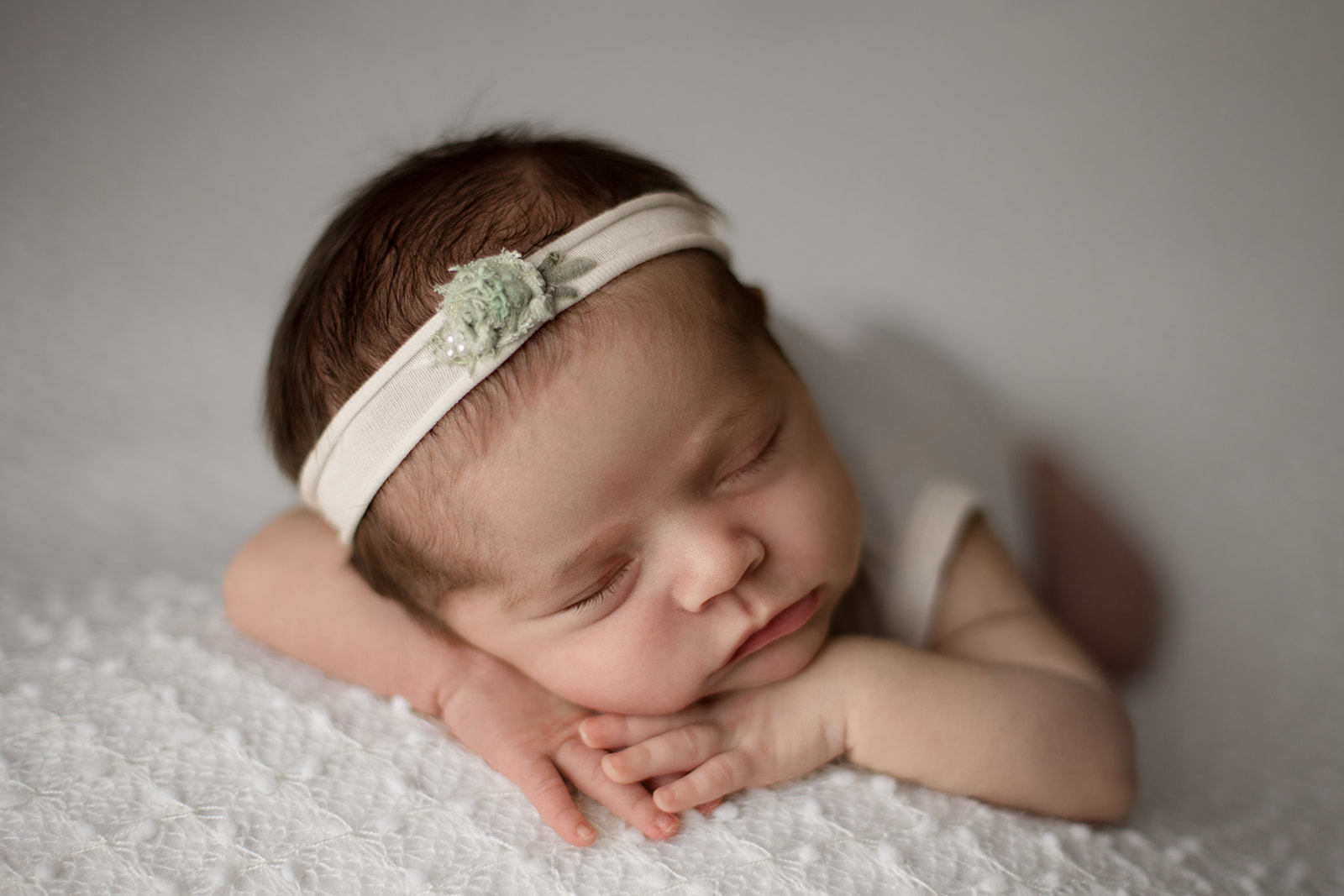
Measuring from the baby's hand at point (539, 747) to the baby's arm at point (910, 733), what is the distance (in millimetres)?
24

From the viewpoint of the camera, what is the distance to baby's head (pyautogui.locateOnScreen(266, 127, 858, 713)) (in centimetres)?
80

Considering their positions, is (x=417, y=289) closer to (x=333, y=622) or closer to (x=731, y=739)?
(x=333, y=622)

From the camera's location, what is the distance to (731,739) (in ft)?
2.87

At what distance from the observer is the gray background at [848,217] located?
56.9 inches

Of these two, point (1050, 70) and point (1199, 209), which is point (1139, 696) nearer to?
point (1199, 209)

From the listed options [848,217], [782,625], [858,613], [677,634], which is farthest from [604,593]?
[848,217]

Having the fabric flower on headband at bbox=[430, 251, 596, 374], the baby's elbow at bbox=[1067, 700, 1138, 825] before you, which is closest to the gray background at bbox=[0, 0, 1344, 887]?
the baby's elbow at bbox=[1067, 700, 1138, 825]

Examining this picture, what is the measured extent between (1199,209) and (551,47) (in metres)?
1.21

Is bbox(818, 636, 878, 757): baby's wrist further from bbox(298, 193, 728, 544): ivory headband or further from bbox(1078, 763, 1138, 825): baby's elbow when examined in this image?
bbox(298, 193, 728, 544): ivory headband

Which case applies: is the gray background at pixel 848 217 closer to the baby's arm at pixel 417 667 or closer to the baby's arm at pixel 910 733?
the baby's arm at pixel 417 667

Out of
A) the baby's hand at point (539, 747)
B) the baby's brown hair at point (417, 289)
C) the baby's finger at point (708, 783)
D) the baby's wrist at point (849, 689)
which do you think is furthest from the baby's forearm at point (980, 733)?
the baby's brown hair at point (417, 289)

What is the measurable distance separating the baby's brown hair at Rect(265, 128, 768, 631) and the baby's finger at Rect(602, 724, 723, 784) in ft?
0.67

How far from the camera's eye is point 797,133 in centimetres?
183

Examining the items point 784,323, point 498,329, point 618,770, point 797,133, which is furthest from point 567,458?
point 797,133
